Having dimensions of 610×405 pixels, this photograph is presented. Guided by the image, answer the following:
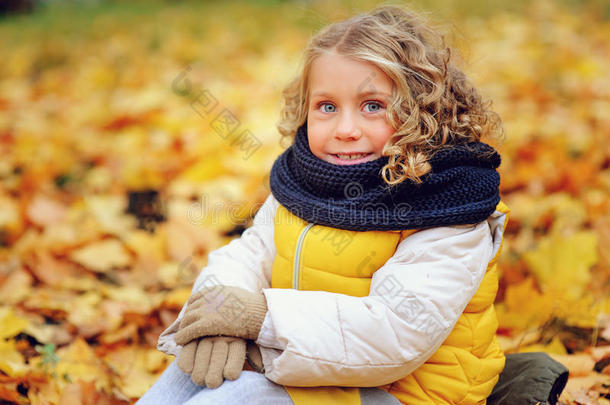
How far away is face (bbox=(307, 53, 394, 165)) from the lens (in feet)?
4.66

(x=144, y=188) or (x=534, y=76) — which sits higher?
(x=534, y=76)

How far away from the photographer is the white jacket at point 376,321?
4.11ft

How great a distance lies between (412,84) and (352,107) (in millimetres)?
173

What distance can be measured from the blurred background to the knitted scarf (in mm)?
488

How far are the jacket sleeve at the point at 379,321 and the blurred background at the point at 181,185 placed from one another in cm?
65

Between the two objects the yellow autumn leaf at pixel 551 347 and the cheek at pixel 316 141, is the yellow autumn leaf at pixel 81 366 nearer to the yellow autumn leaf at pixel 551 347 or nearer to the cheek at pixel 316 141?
the cheek at pixel 316 141

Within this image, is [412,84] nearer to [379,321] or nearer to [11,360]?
[379,321]

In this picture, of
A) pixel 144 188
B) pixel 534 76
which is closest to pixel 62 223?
pixel 144 188

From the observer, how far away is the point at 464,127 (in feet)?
4.85

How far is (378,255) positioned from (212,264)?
511mm

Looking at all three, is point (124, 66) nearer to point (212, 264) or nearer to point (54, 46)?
point (54, 46)

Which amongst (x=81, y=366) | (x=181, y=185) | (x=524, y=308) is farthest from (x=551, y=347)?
(x=181, y=185)

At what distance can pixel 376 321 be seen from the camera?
1.26 m

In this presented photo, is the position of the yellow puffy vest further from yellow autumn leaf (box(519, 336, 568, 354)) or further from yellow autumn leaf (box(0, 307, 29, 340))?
yellow autumn leaf (box(0, 307, 29, 340))
